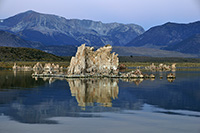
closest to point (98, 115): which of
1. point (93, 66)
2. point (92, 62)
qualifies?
point (92, 62)

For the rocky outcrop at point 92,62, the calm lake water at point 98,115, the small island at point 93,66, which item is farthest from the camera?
the rocky outcrop at point 92,62

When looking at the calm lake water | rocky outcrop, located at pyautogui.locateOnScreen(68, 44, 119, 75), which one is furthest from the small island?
the calm lake water

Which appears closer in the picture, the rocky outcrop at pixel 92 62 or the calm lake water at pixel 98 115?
the calm lake water at pixel 98 115

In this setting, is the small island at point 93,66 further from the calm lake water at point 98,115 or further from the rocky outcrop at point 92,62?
the calm lake water at point 98,115

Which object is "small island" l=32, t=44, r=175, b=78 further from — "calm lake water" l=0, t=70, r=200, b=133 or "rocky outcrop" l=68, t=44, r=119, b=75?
"calm lake water" l=0, t=70, r=200, b=133

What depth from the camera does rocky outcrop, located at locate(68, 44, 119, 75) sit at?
325 feet

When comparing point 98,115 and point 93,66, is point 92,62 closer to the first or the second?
point 93,66

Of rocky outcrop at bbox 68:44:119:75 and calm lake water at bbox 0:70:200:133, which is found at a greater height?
rocky outcrop at bbox 68:44:119:75

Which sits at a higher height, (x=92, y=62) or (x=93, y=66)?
(x=92, y=62)

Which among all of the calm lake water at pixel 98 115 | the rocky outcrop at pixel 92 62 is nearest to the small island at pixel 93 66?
the rocky outcrop at pixel 92 62

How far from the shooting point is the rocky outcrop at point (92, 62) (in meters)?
99.0

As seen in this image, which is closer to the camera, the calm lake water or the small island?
the calm lake water

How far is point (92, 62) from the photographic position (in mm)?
104562

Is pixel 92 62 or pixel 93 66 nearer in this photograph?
pixel 92 62
